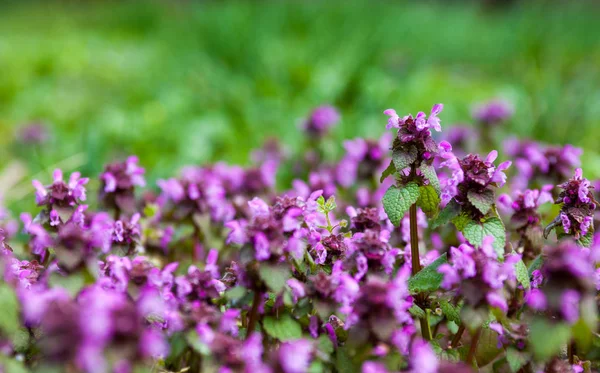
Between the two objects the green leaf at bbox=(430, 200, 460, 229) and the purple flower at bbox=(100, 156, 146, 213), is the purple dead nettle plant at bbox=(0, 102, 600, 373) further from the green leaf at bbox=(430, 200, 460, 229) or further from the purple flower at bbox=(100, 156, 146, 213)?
the purple flower at bbox=(100, 156, 146, 213)

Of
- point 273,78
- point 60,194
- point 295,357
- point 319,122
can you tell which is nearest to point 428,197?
point 295,357

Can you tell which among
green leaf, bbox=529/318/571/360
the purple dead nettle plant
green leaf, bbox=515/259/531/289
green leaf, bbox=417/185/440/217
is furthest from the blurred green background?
green leaf, bbox=529/318/571/360

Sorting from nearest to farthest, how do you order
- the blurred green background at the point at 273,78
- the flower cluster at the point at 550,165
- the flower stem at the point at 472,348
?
the flower stem at the point at 472,348 → the flower cluster at the point at 550,165 → the blurred green background at the point at 273,78

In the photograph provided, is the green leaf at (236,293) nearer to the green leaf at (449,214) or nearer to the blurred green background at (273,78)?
the green leaf at (449,214)

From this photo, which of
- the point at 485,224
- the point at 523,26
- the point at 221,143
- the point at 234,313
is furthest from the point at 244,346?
the point at 523,26

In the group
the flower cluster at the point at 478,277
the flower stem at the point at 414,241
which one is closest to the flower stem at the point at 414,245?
the flower stem at the point at 414,241

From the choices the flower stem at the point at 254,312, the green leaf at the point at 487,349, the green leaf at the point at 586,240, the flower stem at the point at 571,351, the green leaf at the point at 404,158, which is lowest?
the green leaf at the point at 487,349
